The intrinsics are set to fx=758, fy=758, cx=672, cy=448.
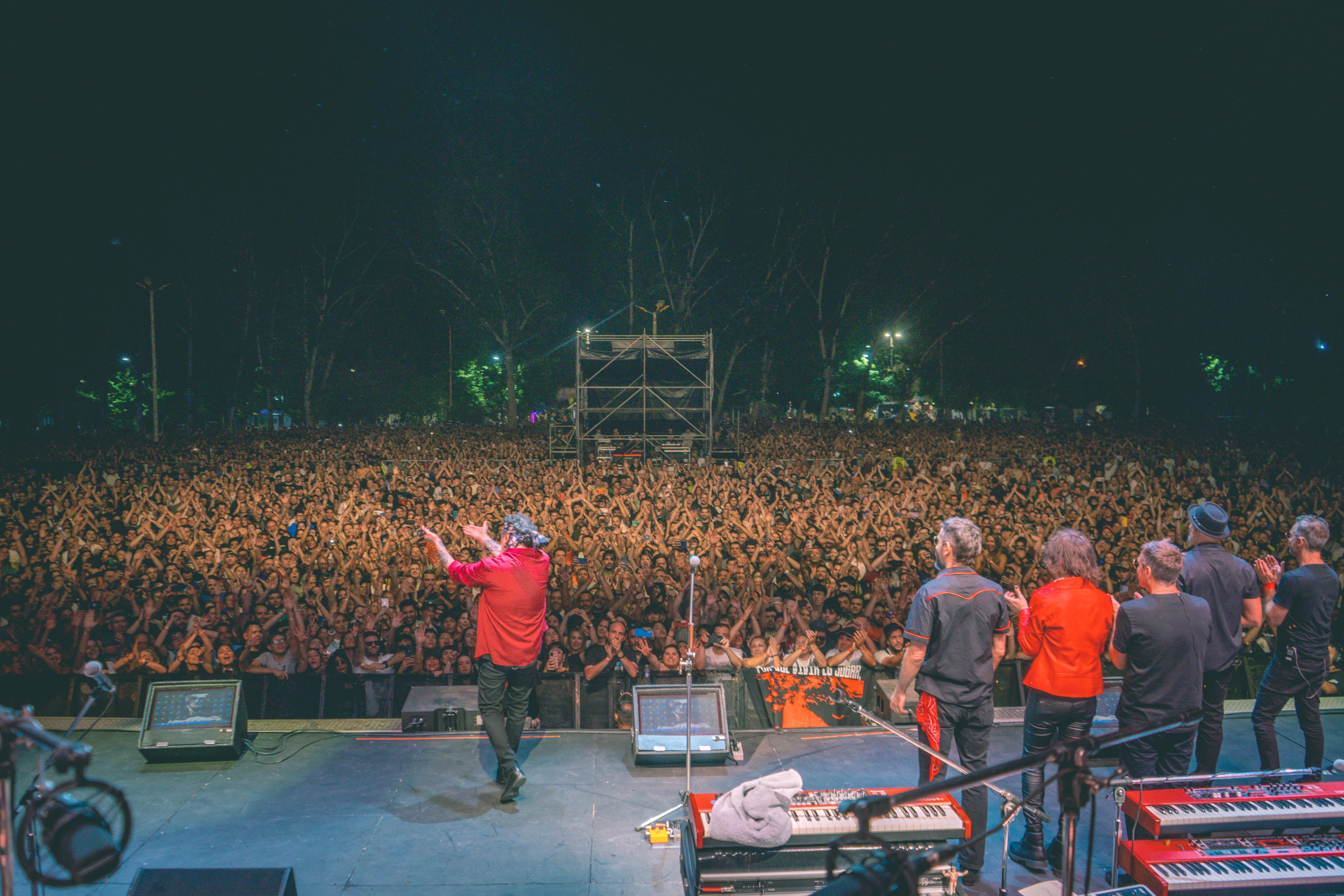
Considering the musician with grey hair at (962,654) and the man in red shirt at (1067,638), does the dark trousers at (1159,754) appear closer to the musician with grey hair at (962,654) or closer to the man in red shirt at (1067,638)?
the man in red shirt at (1067,638)

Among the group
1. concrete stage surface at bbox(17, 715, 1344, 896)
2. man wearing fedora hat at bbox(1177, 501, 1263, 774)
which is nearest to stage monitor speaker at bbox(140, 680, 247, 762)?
concrete stage surface at bbox(17, 715, 1344, 896)

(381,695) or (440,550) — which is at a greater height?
(440,550)

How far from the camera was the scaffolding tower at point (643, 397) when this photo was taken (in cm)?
1825

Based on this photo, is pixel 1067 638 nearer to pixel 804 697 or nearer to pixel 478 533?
pixel 804 697

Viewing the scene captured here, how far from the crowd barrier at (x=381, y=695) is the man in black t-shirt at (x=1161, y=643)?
2.10m

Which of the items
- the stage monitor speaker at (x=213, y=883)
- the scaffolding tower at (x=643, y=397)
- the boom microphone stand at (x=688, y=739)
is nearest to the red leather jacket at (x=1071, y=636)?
the boom microphone stand at (x=688, y=739)

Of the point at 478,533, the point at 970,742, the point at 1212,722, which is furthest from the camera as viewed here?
→ the point at 478,533

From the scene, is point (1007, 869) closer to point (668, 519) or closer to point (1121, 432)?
point (668, 519)

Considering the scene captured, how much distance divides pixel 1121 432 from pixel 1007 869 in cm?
2379

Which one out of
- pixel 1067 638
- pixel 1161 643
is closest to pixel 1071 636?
pixel 1067 638

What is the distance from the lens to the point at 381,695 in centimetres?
571

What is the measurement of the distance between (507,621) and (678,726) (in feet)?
4.41

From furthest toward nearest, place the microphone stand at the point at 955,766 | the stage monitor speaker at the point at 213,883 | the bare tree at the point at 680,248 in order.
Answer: the bare tree at the point at 680,248, the stage monitor speaker at the point at 213,883, the microphone stand at the point at 955,766

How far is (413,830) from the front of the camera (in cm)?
398
